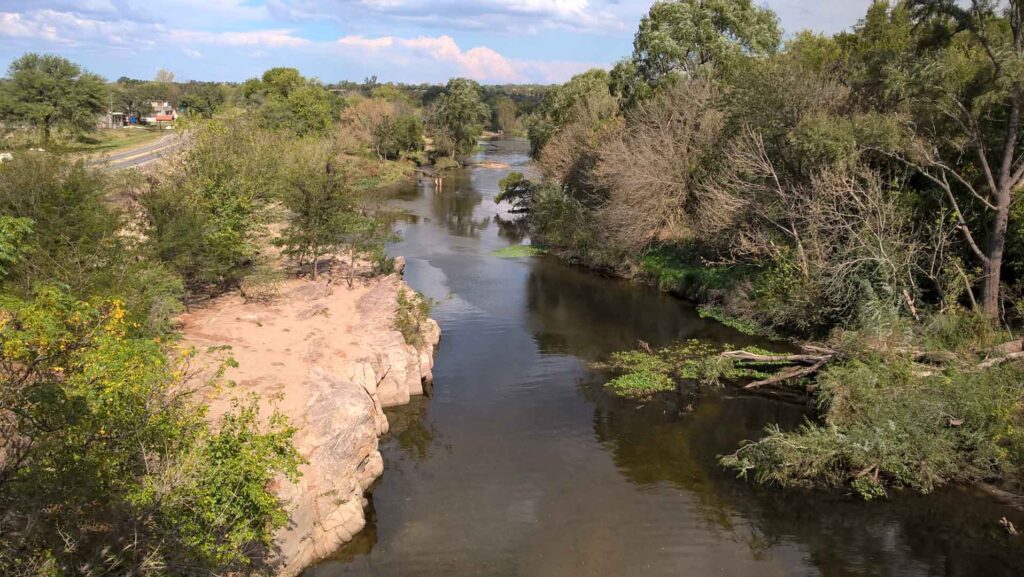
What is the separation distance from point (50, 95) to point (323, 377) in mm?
59507

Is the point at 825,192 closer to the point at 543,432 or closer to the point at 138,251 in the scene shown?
the point at 543,432

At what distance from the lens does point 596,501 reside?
54.0ft

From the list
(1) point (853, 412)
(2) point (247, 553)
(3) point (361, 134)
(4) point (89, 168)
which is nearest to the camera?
(2) point (247, 553)

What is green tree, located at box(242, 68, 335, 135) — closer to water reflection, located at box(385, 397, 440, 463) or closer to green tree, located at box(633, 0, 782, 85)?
green tree, located at box(633, 0, 782, 85)

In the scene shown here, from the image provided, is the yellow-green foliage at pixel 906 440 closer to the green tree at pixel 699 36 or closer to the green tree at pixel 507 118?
the green tree at pixel 699 36

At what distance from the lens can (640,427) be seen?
804 inches

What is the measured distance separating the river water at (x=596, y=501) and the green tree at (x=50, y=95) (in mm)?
51916

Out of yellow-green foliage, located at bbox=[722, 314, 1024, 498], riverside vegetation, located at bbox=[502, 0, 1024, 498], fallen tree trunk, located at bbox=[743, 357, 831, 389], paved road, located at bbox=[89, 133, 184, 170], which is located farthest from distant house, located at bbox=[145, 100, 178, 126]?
yellow-green foliage, located at bbox=[722, 314, 1024, 498]

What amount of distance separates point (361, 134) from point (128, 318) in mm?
69056

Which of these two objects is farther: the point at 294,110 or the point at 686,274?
the point at 294,110

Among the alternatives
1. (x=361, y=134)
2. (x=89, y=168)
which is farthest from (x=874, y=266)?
(x=361, y=134)

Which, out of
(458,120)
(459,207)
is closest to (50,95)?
(459,207)

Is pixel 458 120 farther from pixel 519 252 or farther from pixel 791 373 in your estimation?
pixel 791 373

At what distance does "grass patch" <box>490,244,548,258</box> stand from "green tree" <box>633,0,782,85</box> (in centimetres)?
1452
